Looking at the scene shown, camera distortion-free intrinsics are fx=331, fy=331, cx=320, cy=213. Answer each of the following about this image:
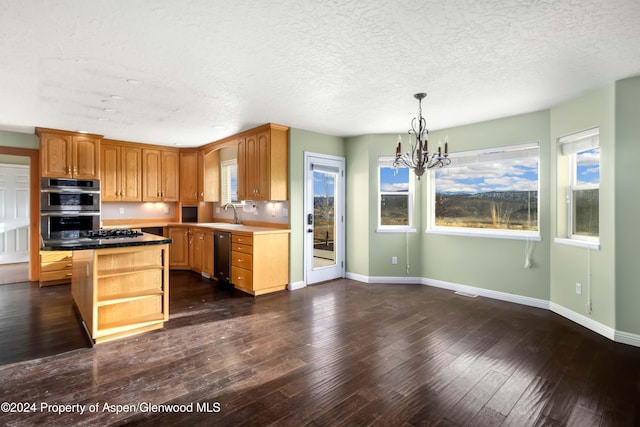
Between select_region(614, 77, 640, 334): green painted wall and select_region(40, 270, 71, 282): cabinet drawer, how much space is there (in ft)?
24.1

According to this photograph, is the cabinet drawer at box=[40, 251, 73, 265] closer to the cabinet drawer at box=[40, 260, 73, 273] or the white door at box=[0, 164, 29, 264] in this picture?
the cabinet drawer at box=[40, 260, 73, 273]

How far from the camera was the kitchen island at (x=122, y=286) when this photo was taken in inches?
122

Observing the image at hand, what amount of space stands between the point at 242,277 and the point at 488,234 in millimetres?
3583

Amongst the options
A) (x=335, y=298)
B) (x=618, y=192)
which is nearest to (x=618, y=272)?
(x=618, y=192)

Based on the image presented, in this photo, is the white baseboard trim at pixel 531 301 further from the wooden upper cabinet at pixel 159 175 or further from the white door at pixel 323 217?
the wooden upper cabinet at pixel 159 175

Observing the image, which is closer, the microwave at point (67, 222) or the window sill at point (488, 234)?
the window sill at point (488, 234)

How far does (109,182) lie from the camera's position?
19.8 ft

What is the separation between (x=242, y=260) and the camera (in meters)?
4.85

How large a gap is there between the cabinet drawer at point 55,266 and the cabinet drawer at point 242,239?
2.83 meters

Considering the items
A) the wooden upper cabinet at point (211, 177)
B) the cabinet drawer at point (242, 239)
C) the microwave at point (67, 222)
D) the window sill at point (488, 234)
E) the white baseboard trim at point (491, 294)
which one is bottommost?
the white baseboard trim at point (491, 294)

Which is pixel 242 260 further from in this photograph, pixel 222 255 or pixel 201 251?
pixel 201 251

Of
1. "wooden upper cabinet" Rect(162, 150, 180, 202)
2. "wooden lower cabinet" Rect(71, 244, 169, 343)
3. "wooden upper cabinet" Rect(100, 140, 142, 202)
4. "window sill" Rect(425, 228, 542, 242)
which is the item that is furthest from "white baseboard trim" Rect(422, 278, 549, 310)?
"wooden upper cabinet" Rect(100, 140, 142, 202)

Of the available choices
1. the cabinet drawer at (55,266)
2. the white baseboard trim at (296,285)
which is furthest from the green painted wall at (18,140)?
the white baseboard trim at (296,285)

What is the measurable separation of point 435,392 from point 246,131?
14.8 ft
